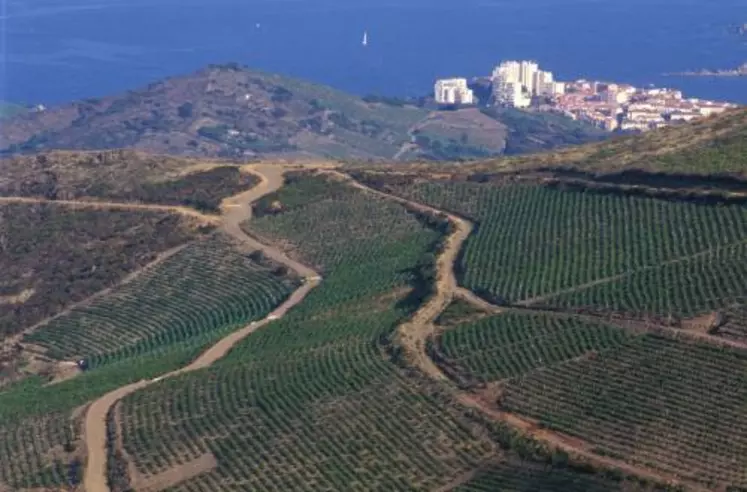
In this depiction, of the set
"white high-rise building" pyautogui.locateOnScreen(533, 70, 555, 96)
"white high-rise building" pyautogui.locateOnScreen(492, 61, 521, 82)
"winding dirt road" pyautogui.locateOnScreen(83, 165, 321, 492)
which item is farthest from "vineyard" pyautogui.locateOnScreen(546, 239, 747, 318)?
"white high-rise building" pyautogui.locateOnScreen(533, 70, 555, 96)

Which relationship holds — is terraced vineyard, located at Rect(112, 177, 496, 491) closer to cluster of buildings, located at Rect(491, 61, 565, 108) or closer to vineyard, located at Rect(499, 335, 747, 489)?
vineyard, located at Rect(499, 335, 747, 489)

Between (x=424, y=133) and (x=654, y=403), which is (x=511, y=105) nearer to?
(x=424, y=133)

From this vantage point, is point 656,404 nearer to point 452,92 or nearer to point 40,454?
point 40,454

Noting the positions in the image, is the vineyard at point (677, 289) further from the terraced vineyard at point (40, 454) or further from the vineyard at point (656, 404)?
the terraced vineyard at point (40, 454)

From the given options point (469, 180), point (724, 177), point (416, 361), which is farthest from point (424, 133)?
point (416, 361)

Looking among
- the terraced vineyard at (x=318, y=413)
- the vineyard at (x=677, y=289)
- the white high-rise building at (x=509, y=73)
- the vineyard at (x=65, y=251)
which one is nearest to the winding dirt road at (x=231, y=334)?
the terraced vineyard at (x=318, y=413)

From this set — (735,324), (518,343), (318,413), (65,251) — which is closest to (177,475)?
(318,413)
